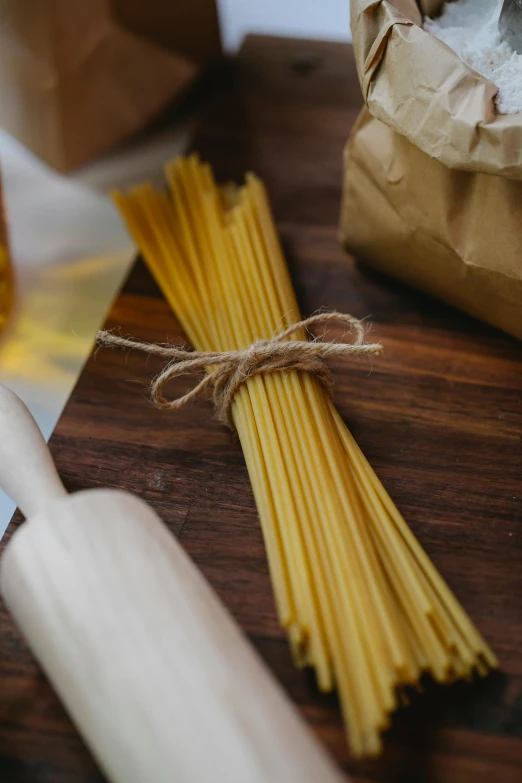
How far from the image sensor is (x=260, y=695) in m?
0.52

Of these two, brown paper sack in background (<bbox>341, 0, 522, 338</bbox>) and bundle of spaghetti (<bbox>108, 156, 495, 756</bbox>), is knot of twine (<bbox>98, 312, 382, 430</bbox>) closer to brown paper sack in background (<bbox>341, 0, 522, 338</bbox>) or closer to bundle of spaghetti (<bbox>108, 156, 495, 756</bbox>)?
bundle of spaghetti (<bbox>108, 156, 495, 756</bbox>)

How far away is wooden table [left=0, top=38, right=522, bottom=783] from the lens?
0.61 m

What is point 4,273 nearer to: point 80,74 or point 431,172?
point 80,74

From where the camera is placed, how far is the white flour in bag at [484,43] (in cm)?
70

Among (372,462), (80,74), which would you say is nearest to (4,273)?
(80,74)

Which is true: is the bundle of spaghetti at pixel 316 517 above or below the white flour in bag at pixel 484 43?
below

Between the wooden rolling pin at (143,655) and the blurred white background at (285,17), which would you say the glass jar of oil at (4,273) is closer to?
the wooden rolling pin at (143,655)

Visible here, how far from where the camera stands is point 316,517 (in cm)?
67

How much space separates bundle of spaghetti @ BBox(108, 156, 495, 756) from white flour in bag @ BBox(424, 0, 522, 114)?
0.87 ft

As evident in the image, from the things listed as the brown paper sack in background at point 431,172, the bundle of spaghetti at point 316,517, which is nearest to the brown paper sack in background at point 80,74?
the bundle of spaghetti at point 316,517

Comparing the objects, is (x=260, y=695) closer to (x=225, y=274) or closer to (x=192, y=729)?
(x=192, y=729)

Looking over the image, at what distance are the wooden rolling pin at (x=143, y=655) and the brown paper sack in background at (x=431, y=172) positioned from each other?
0.40 meters

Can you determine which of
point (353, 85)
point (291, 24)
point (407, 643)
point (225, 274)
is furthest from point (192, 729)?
point (291, 24)

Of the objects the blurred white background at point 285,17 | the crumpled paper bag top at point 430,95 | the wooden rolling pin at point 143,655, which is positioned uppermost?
the crumpled paper bag top at point 430,95
